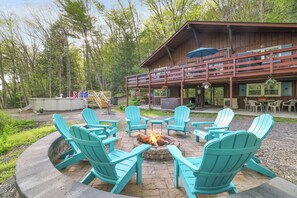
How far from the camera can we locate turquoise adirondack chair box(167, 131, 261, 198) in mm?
1440

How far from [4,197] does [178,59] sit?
1261 centimetres

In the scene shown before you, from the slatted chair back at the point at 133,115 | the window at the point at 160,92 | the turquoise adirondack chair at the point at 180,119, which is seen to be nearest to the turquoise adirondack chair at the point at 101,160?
the turquoise adirondack chair at the point at 180,119

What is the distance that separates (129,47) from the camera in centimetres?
2052

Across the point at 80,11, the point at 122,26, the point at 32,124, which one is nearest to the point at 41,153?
the point at 32,124

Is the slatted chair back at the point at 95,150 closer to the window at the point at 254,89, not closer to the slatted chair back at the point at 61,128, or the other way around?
the slatted chair back at the point at 61,128

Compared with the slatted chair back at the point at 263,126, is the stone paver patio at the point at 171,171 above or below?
below

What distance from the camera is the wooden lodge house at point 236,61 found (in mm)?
7285

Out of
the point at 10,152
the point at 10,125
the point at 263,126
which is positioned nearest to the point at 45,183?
the point at 10,152

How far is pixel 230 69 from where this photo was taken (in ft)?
26.2

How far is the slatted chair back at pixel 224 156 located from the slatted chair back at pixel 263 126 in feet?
3.94

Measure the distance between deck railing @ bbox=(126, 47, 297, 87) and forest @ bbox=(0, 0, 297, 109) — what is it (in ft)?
30.4

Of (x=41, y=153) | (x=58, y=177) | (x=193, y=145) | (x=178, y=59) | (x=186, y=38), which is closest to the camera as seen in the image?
(x=58, y=177)

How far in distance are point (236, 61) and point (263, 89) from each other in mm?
2699

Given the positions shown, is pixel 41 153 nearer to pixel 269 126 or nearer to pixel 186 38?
pixel 269 126
